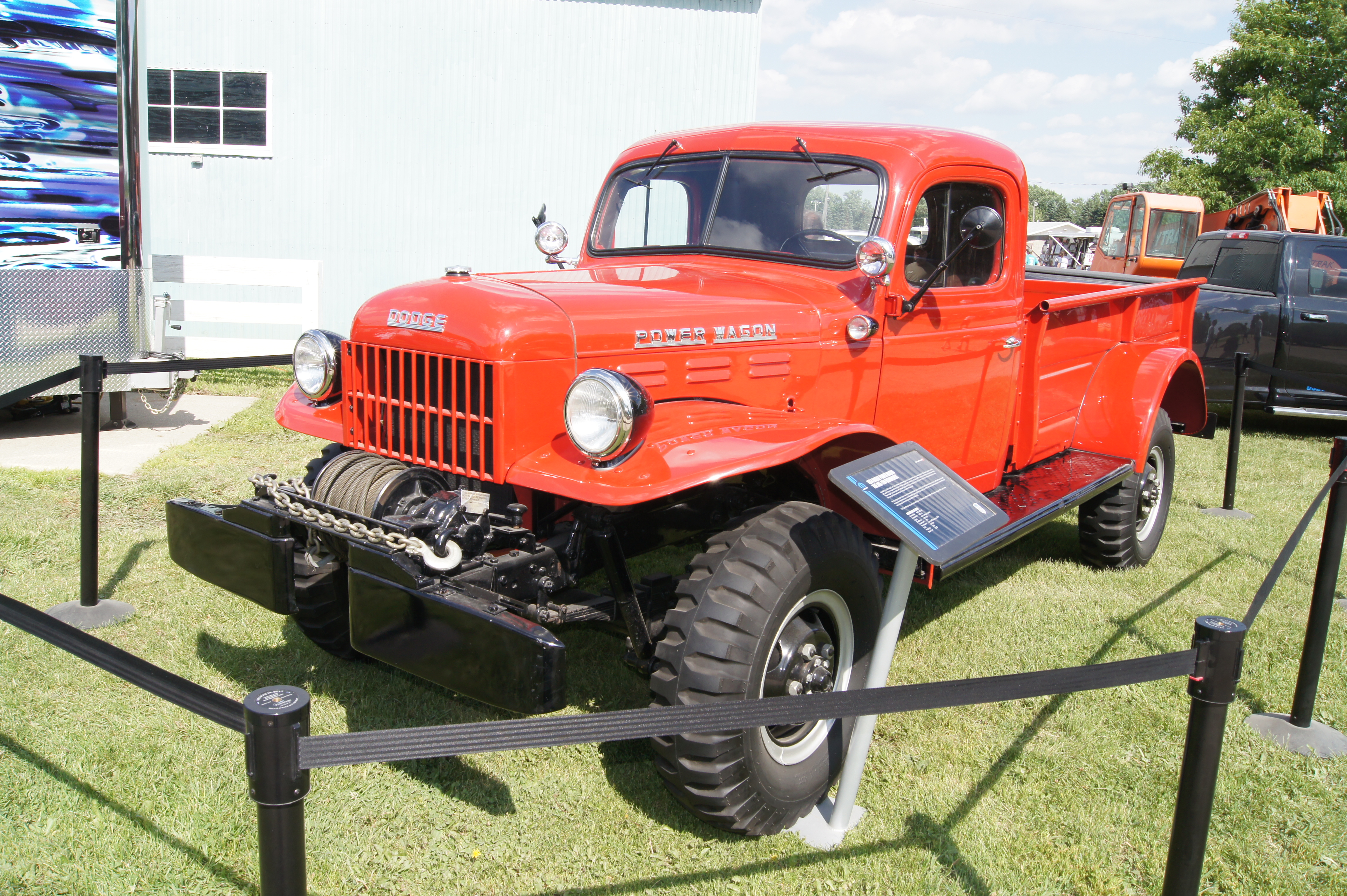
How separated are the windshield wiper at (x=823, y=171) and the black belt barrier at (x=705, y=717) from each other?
2.29 meters

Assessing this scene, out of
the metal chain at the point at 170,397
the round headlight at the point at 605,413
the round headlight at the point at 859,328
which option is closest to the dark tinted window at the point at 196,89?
the metal chain at the point at 170,397

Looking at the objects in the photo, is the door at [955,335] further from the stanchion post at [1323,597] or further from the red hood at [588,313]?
the stanchion post at [1323,597]

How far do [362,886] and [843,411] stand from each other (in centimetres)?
221

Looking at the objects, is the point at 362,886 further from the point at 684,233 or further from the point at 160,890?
the point at 684,233

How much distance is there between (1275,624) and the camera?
4.52 m

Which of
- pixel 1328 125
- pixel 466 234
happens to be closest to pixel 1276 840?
pixel 466 234

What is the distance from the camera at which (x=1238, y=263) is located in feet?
32.3

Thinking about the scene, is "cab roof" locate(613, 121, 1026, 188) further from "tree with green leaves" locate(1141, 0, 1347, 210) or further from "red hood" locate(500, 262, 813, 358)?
"tree with green leaves" locate(1141, 0, 1347, 210)

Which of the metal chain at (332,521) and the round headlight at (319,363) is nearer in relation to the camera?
the metal chain at (332,521)

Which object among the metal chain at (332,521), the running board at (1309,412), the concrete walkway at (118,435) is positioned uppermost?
the metal chain at (332,521)

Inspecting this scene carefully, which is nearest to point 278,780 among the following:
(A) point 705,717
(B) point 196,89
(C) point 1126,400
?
(A) point 705,717

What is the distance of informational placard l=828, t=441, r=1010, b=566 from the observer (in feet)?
8.13

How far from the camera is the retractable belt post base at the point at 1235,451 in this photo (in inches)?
246

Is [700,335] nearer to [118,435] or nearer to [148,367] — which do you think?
[148,367]
